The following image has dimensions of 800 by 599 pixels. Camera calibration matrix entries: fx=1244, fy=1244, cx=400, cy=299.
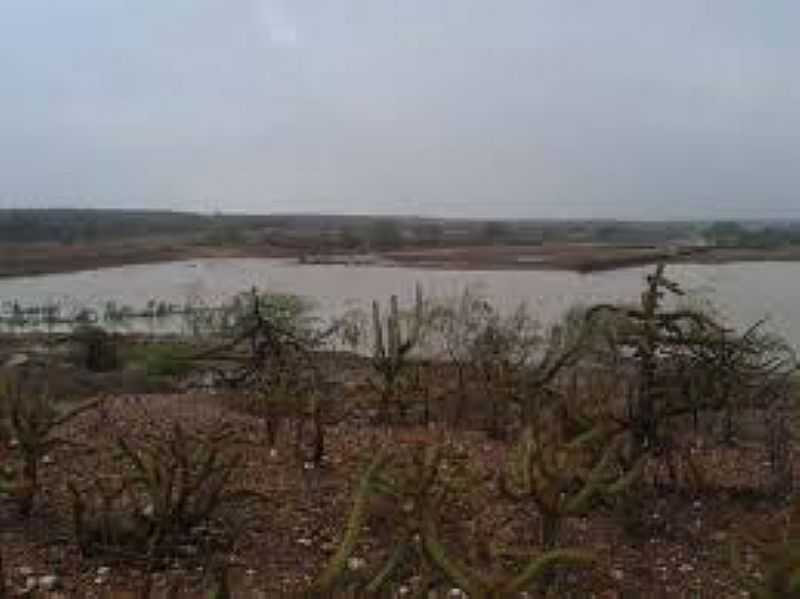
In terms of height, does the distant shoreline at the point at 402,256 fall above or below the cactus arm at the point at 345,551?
below

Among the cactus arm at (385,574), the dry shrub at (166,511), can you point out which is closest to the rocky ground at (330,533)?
the dry shrub at (166,511)

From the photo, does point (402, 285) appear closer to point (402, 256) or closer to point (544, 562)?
point (402, 256)

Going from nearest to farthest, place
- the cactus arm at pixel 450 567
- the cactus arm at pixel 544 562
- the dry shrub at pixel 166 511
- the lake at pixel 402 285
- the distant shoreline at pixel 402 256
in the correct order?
the cactus arm at pixel 450 567 < the cactus arm at pixel 544 562 < the dry shrub at pixel 166 511 < the lake at pixel 402 285 < the distant shoreline at pixel 402 256

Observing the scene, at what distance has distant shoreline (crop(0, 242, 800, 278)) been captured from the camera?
2464 inches

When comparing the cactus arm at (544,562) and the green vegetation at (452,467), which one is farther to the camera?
the green vegetation at (452,467)

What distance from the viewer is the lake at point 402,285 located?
123 feet

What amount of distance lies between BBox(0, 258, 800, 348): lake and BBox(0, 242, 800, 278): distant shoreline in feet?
7.65

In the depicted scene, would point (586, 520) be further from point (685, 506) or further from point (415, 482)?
point (415, 482)

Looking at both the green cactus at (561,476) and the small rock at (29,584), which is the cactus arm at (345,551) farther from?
the small rock at (29,584)

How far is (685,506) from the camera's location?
873 cm

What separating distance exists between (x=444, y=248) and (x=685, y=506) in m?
72.8

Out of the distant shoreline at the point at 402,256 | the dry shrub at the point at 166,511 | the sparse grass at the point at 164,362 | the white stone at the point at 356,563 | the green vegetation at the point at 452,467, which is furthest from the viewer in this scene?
the distant shoreline at the point at 402,256

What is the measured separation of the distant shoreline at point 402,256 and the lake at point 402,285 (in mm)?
2331

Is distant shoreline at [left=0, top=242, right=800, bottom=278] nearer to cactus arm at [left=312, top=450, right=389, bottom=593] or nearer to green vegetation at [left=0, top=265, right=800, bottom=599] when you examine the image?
green vegetation at [left=0, top=265, right=800, bottom=599]
